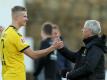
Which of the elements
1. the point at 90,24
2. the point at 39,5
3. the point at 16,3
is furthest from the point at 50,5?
the point at 90,24

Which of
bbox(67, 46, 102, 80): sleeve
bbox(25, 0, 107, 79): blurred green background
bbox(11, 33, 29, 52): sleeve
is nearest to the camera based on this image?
bbox(11, 33, 29, 52): sleeve

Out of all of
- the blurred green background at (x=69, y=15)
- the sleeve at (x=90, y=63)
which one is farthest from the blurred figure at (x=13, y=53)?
the blurred green background at (x=69, y=15)

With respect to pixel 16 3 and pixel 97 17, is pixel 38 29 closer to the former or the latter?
pixel 97 17

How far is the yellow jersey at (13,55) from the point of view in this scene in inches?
460

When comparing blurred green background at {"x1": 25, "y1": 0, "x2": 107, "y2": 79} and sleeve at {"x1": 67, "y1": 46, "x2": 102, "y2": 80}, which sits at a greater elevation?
sleeve at {"x1": 67, "y1": 46, "x2": 102, "y2": 80}

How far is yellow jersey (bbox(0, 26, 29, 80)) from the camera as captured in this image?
11.7 metres

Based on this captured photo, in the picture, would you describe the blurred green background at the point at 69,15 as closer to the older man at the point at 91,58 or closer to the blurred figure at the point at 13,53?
the older man at the point at 91,58

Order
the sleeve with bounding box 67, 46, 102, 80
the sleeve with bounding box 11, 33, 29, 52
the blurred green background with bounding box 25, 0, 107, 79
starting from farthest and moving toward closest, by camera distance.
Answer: the blurred green background with bounding box 25, 0, 107, 79 < the sleeve with bounding box 67, 46, 102, 80 < the sleeve with bounding box 11, 33, 29, 52

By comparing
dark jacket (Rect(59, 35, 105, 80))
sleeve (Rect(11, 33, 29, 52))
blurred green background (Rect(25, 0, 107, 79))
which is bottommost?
blurred green background (Rect(25, 0, 107, 79))

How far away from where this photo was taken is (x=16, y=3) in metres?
17.0

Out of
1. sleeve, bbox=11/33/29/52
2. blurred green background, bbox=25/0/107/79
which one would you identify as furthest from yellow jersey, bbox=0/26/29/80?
blurred green background, bbox=25/0/107/79

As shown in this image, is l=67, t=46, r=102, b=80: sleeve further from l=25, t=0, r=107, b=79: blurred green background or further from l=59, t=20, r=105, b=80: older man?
l=25, t=0, r=107, b=79: blurred green background

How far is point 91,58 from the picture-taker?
12.0 metres

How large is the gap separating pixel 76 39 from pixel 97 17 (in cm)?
89
